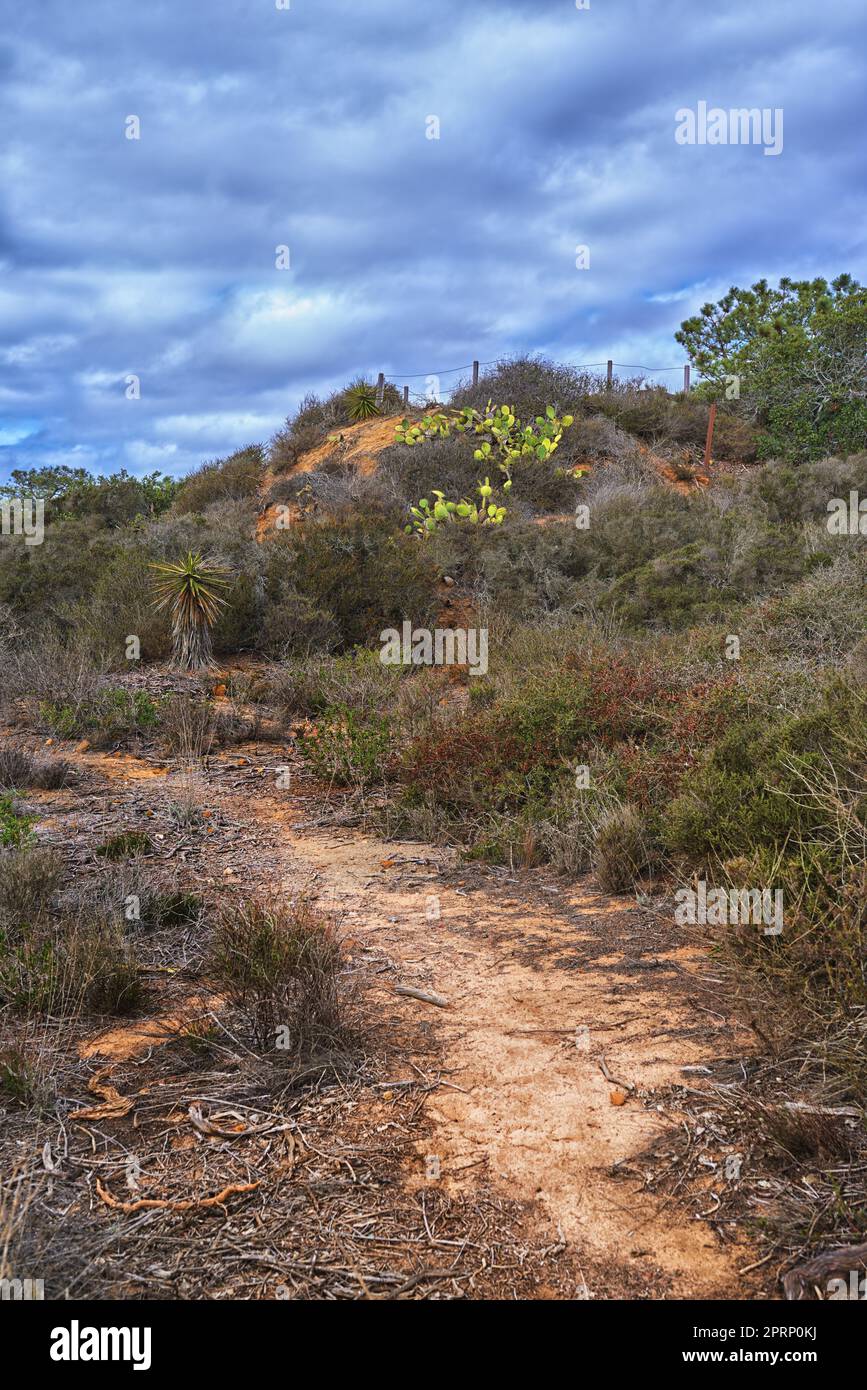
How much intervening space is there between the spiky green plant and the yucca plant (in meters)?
14.7

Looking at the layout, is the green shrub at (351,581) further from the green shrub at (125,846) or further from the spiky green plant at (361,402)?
the spiky green plant at (361,402)

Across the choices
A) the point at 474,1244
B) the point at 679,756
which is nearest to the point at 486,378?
the point at 679,756

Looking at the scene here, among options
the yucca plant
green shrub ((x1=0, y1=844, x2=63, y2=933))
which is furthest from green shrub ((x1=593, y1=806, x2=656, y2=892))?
the yucca plant

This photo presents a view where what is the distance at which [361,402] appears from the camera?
85.5 ft

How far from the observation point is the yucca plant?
12.1m

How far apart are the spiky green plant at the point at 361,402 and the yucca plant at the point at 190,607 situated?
1471cm

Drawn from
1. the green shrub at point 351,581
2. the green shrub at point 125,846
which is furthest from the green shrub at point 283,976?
the green shrub at point 351,581

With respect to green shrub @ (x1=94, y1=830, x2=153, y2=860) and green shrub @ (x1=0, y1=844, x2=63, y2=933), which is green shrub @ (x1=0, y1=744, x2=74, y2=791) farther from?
green shrub @ (x1=0, y1=844, x2=63, y2=933)

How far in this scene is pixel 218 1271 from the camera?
246cm

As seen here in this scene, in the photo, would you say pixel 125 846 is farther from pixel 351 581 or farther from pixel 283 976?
pixel 351 581

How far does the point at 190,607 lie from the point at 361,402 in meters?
15.6

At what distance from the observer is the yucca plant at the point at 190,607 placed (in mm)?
12125
